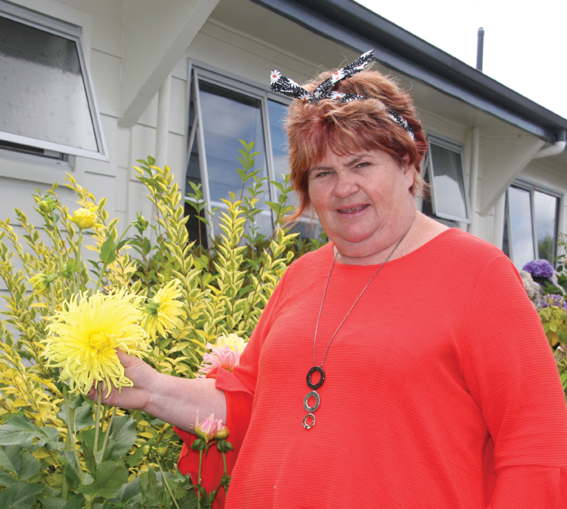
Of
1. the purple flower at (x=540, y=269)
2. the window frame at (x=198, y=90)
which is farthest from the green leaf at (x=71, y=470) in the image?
the purple flower at (x=540, y=269)

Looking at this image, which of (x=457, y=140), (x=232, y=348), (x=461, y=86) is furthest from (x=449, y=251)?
(x=457, y=140)

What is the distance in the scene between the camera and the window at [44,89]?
9.41ft

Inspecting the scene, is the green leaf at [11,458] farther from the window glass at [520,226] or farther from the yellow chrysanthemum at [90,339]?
the window glass at [520,226]

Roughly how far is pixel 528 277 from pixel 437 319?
4861 mm

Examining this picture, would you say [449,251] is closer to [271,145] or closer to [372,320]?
[372,320]

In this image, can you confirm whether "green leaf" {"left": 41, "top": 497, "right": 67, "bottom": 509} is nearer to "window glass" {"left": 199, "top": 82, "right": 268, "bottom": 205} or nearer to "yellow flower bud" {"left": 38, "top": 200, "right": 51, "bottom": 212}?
"yellow flower bud" {"left": 38, "top": 200, "right": 51, "bottom": 212}

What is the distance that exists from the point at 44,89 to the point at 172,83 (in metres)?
0.93

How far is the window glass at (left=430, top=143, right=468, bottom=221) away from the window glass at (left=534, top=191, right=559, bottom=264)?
2.33m

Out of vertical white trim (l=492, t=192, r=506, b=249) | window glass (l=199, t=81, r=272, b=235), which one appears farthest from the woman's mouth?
vertical white trim (l=492, t=192, r=506, b=249)

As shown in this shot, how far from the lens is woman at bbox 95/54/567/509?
1001mm

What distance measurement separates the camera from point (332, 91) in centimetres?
131

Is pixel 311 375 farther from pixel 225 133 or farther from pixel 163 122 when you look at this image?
pixel 225 133

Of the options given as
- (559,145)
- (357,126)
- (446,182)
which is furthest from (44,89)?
(559,145)

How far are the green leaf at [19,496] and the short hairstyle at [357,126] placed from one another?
93cm
